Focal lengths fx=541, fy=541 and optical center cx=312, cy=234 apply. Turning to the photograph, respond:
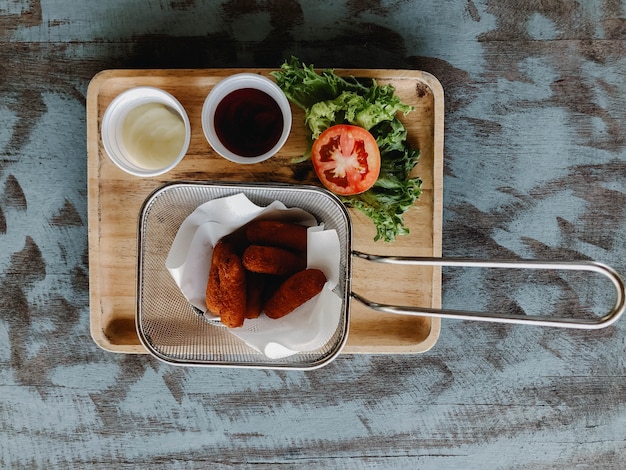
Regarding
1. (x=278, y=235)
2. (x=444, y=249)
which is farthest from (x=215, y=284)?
(x=444, y=249)

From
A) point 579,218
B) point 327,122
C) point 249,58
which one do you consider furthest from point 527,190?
point 249,58

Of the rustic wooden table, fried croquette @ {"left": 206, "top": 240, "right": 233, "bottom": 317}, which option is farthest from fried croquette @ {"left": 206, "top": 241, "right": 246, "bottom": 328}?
the rustic wooden table

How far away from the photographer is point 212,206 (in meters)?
0.91

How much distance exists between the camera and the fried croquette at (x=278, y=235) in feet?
3.02

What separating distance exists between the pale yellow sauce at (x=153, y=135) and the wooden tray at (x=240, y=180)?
0.03 m

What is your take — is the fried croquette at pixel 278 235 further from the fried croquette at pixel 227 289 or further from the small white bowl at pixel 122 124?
the small white bowl at pixel 122 124

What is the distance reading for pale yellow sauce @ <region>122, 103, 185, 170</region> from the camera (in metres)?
0.95

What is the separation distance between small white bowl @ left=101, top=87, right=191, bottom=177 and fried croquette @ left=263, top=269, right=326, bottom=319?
274mm

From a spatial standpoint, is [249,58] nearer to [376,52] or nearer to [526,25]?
[376,52]

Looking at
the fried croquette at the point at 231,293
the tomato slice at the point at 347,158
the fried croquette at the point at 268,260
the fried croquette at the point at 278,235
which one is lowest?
the fried croquette at the point at 231,293

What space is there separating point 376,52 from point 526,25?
305 mm

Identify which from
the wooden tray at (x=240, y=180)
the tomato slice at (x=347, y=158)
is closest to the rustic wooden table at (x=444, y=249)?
the wooden tray at (x=240, y=180)

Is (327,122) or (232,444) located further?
(232,444)

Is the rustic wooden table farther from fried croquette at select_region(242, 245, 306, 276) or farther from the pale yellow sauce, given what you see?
fried croquette at select_region(242, 245, 306, 276)
